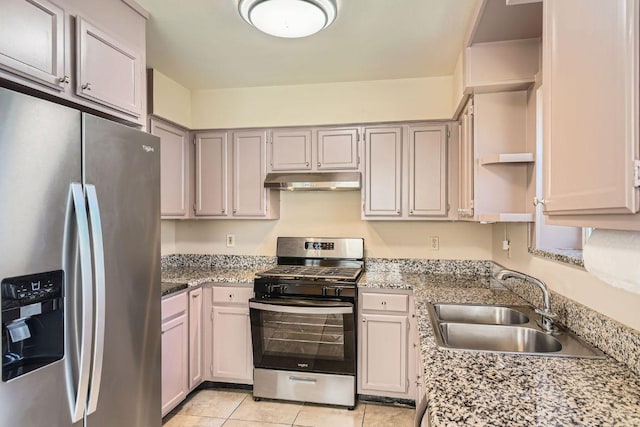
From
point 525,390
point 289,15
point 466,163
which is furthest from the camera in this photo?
point 466,163

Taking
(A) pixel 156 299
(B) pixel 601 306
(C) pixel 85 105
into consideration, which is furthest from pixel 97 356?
(B) pixel 601 306

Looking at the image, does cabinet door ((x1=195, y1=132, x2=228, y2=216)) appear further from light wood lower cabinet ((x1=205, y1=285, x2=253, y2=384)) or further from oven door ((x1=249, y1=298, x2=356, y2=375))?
oven door ((x1=249, y1=298, x2=356, y2=375))

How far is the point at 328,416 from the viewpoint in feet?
8.34

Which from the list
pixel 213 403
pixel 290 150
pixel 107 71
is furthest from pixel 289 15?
pixel 213 403

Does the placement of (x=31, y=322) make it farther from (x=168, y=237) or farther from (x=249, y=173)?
(x=168, y=237)

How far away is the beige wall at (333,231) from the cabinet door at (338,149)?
34 centimetres

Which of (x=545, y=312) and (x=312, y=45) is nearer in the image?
(x=545, y=312)

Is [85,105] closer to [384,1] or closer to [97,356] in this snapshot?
[97,356]

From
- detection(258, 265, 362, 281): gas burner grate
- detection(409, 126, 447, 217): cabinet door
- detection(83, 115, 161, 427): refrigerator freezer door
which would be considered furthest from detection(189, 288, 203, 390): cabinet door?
detection(409, 126, 447, 217): cabinet door

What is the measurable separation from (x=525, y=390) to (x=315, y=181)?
2.16 m

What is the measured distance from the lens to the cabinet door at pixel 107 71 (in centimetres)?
161

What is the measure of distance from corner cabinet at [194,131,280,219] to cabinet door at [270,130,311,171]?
0.10 meters

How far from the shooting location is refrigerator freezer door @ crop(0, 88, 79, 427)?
1.11 m

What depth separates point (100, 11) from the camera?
5.68 ft
